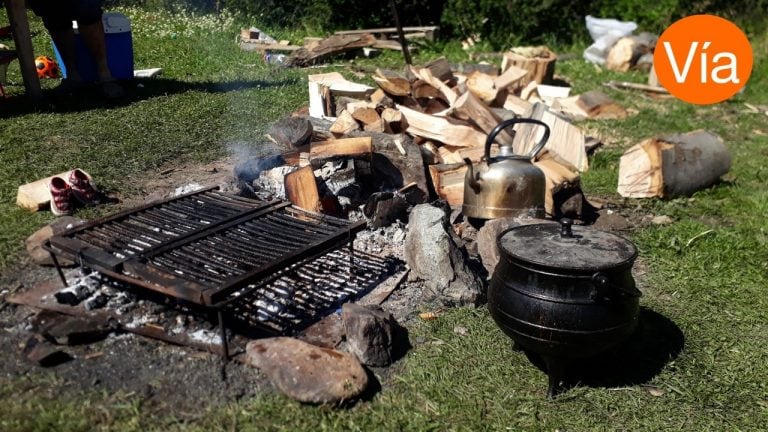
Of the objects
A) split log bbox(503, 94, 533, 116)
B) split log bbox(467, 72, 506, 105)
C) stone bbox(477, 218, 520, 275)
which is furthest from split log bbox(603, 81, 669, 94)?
stone bbox(477, 218, 520, 275)

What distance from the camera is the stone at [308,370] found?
306 centimetres

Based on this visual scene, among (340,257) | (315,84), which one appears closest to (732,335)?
(340,257)

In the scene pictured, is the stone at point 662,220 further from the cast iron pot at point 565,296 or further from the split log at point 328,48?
the split log at point 328,48

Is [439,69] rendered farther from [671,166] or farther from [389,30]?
[389,30]

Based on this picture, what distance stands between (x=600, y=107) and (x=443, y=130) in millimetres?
3531

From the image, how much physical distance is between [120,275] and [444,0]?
37.4 ft

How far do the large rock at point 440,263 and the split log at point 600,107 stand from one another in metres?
5.21

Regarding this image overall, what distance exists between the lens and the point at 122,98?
25.4 feet

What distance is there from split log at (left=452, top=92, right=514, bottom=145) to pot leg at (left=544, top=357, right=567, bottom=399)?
11.6 feet

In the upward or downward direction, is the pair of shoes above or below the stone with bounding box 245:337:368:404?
above

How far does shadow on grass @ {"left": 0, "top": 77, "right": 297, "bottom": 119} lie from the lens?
7.19m

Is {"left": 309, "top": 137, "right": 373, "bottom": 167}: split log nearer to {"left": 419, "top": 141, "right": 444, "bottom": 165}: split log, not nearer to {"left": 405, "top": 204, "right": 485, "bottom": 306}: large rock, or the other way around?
{"left": 419, "top": 141, "right": 444, "bottom": 165}: split log

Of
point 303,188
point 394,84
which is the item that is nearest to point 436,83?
point 394,84

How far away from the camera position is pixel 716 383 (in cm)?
348
